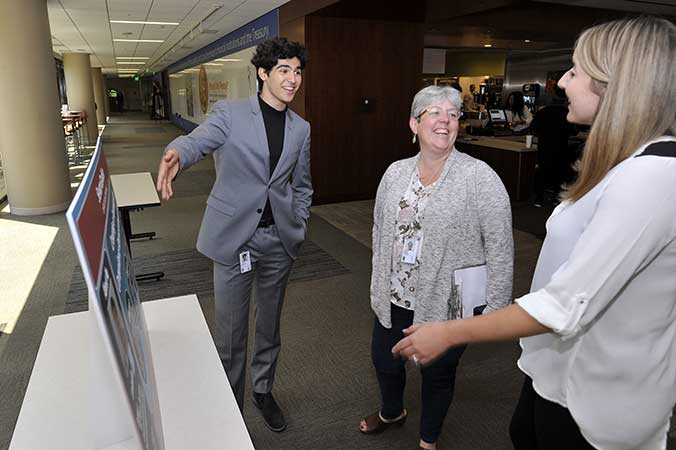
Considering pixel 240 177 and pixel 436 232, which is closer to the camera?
pixel 436 232

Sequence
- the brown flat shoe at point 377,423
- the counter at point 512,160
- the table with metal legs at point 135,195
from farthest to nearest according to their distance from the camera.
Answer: the counter at point 512,160, the table with metal legs at point 135,195, the brown flat shoe at point 377,423

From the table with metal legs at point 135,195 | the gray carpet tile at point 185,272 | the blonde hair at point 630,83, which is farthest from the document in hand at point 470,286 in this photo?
the table with metal legs at point 135,195

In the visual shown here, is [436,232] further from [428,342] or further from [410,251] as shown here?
[428,342]

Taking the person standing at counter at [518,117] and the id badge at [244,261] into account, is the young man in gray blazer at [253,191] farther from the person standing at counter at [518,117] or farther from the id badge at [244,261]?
the person standing at counter at [518,117]

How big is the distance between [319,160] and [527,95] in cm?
674

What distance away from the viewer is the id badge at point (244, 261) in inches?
78.6

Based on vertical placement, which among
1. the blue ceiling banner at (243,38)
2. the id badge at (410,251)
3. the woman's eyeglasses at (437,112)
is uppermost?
the blue ceiling banner at (243,38)

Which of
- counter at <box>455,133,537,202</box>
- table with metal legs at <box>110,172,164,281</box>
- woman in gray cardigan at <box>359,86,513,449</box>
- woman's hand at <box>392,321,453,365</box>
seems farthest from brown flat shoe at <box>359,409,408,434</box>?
counter at <box>455,133,537,202</box>

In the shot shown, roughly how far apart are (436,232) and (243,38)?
8.61 metres

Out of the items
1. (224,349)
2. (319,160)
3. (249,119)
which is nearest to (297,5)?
(319,160)

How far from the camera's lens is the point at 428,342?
1025 mm

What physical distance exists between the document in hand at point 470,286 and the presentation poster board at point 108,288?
3.85 feet

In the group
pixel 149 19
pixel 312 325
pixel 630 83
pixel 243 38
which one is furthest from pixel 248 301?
pixel 243 38

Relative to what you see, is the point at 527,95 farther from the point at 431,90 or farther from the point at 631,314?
the point at 631,314
